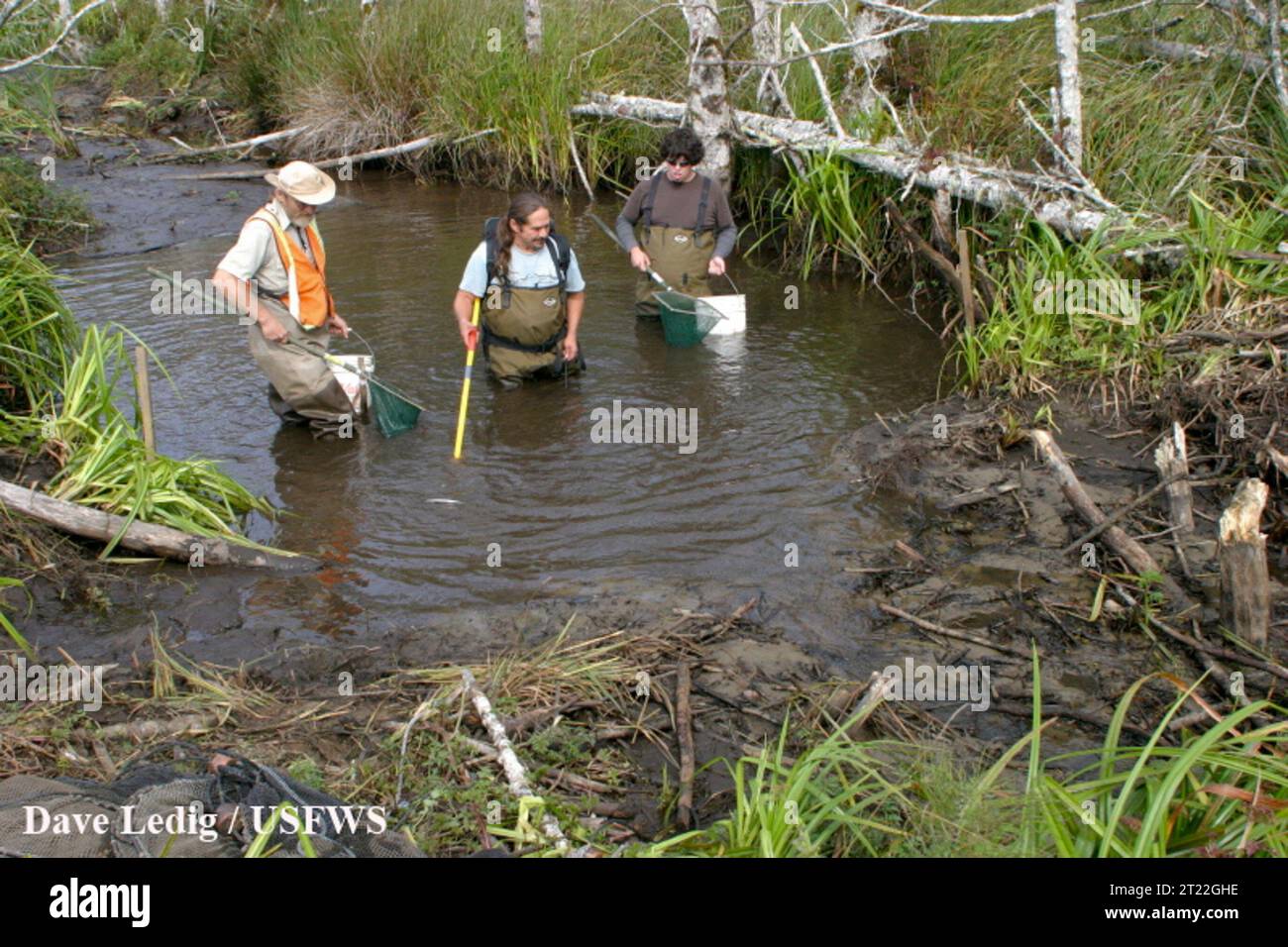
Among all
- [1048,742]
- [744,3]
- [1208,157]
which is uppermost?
[744,3]

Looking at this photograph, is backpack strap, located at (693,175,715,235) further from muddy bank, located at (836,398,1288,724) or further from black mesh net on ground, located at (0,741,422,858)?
black mesh net on ground, located at (0,741,422,858)

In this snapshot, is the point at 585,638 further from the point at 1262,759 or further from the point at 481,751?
the point at 1262,759

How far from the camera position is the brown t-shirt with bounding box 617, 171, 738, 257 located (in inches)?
345

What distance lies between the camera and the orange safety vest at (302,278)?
6551 mm

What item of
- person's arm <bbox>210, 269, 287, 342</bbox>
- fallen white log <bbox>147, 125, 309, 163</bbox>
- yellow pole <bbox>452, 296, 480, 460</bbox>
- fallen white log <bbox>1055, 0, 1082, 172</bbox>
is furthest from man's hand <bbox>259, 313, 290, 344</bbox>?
fallen white log <bbox>147, 125, 309, 163</bbox>

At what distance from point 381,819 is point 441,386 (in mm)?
4908

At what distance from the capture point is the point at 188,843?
126 inches

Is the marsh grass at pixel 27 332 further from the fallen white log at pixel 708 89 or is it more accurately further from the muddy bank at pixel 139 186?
the fallen white log at pixel 708 89

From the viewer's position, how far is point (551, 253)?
7.59 meters

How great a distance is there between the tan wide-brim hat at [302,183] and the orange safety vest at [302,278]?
0.63 feet

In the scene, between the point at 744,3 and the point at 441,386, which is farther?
the point at 744,3

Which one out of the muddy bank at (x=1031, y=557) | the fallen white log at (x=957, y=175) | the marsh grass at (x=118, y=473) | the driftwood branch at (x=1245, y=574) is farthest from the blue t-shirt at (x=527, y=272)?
the driftwood branch at (x=1245, y=574)

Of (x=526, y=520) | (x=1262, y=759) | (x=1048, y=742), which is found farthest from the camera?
(x=526, y=520)
